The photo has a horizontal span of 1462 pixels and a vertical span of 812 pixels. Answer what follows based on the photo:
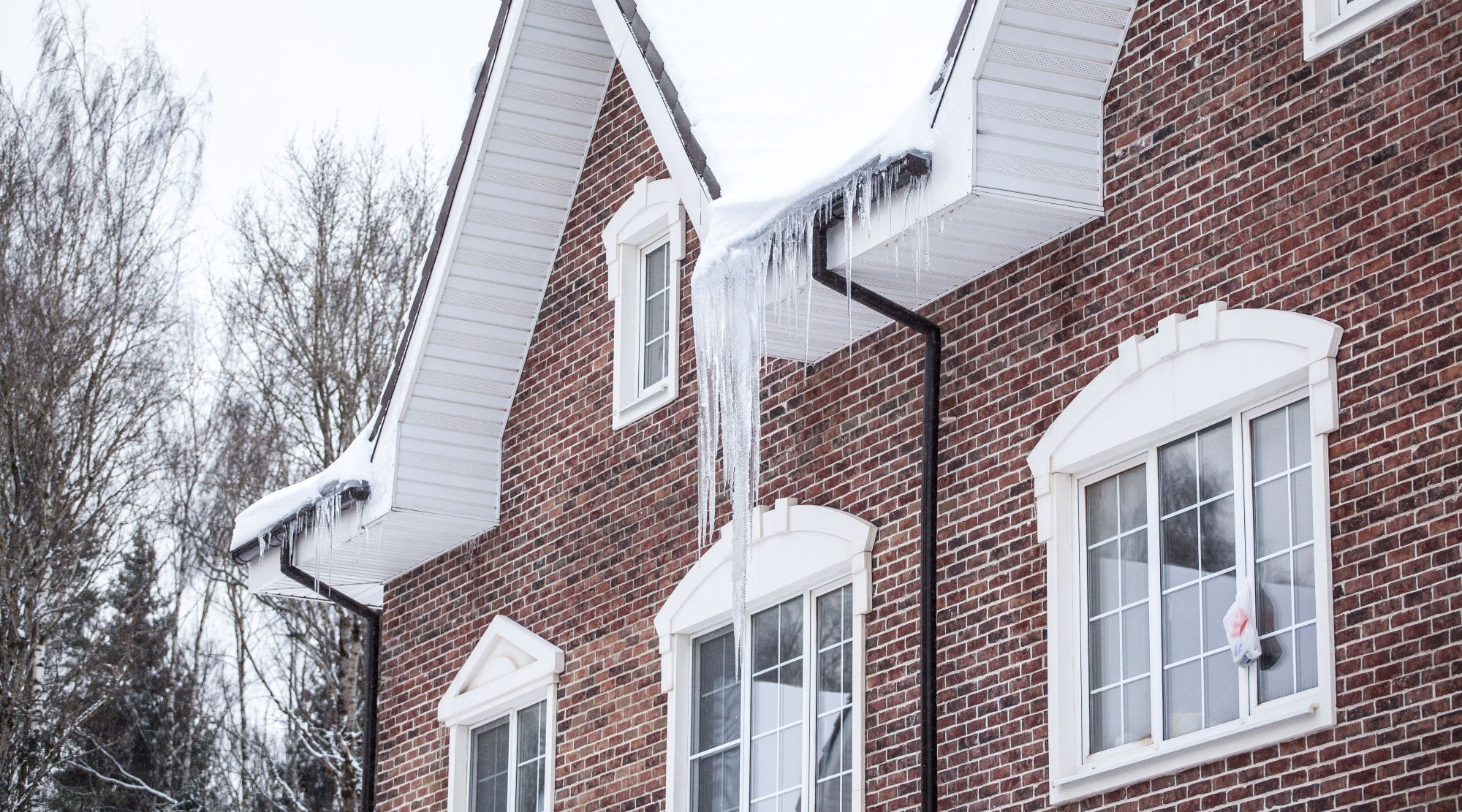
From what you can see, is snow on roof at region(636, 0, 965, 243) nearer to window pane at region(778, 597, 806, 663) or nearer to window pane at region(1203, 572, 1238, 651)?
window pane at region(778, 597, 806, 663)

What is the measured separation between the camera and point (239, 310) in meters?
29.2

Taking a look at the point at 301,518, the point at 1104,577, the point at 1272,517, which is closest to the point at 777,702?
the point at 1104,577

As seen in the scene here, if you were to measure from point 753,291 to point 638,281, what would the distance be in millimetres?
2894

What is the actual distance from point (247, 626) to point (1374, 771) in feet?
80.9

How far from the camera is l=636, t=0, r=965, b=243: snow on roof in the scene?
419 inches

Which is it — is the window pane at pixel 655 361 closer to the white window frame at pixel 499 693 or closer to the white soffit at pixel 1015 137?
the white window frame at pixel 499 693

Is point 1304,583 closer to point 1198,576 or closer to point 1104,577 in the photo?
point 1198,576

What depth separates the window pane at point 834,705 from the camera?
10172 millimetres

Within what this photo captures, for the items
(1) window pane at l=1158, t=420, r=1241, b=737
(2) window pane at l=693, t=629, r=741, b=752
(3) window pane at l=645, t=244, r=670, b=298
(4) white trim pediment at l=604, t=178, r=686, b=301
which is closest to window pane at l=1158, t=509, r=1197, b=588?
(1) window pane at l=1158, t=420, r=1241, b=737

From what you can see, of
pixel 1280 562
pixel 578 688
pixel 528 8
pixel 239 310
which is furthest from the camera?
pixel 239 310

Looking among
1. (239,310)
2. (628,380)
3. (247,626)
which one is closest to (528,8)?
(628,380)

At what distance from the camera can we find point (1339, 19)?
839 centimetres

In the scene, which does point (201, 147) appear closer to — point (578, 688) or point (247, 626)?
point (247, 626)

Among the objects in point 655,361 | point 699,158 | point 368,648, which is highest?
point 699,158
